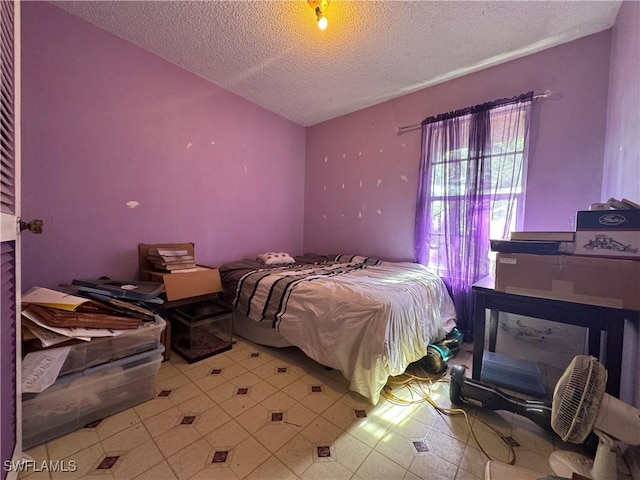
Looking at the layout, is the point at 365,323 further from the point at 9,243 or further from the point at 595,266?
the point at 9,243

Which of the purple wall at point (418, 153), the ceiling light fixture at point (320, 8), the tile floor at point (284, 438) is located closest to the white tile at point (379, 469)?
the tile floor at point (284, 438)

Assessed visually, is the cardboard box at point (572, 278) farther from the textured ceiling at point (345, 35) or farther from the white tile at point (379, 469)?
the textured ceiling at point (345, 35)

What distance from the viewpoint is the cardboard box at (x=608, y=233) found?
1136 millimetres

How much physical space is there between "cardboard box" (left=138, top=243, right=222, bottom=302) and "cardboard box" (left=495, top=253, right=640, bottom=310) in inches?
84.2

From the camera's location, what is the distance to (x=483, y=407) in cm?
146

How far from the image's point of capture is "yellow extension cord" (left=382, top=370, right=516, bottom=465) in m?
1.32

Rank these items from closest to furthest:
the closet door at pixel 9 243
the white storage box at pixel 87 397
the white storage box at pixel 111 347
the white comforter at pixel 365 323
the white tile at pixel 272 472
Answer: the closet door at pixel 9 243, the white tile at pixel 272 472, the white storage box at pixel 87 397, the white storage box at pixel 111 347, the white comforter at pixel 365 323

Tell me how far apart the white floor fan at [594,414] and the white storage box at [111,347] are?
2.00 m

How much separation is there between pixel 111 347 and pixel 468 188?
9.57 ft

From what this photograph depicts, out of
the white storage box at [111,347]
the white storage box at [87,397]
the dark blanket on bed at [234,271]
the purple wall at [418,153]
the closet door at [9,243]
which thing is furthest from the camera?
the dark blanket on bed at [234,271]

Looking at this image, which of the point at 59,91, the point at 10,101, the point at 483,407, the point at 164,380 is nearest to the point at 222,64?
the point at 59,91

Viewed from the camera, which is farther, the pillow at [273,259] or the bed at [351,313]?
the pillow at [273,259]

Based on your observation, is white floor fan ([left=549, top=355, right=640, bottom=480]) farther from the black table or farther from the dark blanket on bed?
the dark blanket on bed

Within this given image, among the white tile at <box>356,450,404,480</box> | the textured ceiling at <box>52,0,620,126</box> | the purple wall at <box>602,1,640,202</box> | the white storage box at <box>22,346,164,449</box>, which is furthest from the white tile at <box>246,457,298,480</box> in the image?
the textured ceiling at <box>52,0,620,126</box>
